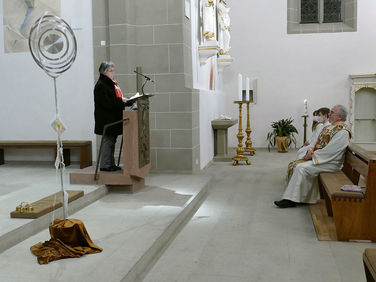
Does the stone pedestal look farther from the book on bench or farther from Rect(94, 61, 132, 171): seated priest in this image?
the book on bench

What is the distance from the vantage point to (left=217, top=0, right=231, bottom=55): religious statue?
1050 centimetres

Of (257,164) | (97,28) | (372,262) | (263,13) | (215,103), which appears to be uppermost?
(263,13)

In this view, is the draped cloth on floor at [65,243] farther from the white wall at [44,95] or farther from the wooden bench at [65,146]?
the white wall at [44,95]

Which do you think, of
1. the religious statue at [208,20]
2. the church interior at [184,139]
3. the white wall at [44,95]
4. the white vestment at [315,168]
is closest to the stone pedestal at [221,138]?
the church interior at [184,139]

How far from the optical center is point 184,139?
23.0 ft

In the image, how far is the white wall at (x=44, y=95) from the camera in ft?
23.3

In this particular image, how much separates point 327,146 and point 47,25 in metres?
3.50

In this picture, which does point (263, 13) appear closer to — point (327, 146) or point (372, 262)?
point (327, 146)

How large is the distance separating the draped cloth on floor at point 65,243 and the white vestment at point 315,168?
2926 millimetres

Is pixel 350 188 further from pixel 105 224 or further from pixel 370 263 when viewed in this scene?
pixel 105 224

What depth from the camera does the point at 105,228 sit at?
4035mm

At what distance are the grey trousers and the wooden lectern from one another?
0.14 meters

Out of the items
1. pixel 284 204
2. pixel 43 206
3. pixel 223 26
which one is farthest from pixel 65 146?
pixel 223 26

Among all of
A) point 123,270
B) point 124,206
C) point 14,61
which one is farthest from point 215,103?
point 123,270
